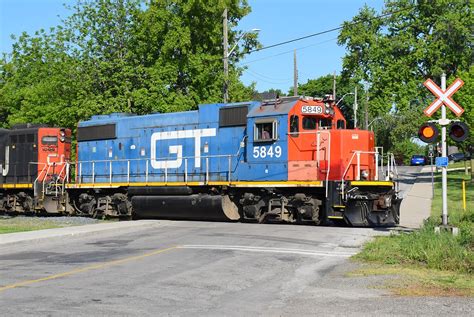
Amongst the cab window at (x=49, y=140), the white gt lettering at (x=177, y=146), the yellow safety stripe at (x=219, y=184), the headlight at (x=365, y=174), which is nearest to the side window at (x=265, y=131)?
the yellow safety stripe at (x=219, y=184)

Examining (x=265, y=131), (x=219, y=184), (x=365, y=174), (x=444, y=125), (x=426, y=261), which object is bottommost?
(x=426, y=261)

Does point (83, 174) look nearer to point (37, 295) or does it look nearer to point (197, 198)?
point (197, 198)

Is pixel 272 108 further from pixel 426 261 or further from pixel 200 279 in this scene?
pixel 200 279

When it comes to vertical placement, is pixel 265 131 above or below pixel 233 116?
below

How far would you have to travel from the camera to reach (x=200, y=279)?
369 inches

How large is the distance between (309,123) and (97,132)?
1011 centimetres

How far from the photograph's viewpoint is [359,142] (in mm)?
18094

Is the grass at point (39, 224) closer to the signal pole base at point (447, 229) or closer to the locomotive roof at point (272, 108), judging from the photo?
the locomotive roof at point (272, 108)

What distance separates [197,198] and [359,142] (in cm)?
603

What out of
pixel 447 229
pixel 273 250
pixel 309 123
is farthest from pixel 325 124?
pixel 273 250

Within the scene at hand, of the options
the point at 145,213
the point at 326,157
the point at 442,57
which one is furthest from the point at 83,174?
the point at 442,57

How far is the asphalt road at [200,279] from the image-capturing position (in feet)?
23.9

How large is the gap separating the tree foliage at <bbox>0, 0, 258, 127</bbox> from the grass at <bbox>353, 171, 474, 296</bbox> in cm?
2051

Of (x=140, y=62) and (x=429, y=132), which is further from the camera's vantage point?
(x=140, y=62)
